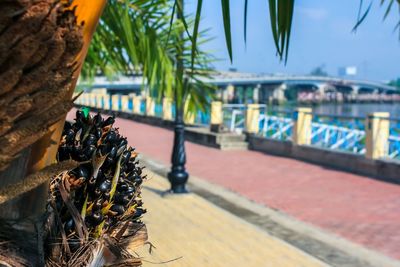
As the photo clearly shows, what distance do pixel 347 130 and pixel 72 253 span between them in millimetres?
13899

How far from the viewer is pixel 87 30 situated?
1.37m

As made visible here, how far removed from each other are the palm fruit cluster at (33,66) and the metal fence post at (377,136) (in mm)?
12040

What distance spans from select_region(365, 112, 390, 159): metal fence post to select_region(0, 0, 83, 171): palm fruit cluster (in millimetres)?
12040

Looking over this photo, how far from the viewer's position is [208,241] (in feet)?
21.5

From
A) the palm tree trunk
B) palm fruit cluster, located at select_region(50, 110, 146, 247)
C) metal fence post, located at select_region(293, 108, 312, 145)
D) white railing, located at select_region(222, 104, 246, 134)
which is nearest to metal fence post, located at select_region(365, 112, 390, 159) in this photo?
metal fence post, located at select_region(293, 108, 312, 145)

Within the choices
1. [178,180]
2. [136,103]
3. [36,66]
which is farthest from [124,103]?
[36,66]

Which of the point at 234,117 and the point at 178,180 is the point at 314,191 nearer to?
the point at 178,180

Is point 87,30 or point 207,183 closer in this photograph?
point 87,30

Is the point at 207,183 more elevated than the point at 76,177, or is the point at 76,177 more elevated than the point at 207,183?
the point at 76,177

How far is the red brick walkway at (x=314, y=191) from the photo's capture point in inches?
308

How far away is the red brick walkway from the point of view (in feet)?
25.7

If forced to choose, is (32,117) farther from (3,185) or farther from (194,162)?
(194,162)

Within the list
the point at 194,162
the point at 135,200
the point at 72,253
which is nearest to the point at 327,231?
the point at 135,200

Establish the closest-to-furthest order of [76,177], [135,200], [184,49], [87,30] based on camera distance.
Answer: [87,30] < [76,177] < [135,200] < [184,49]
